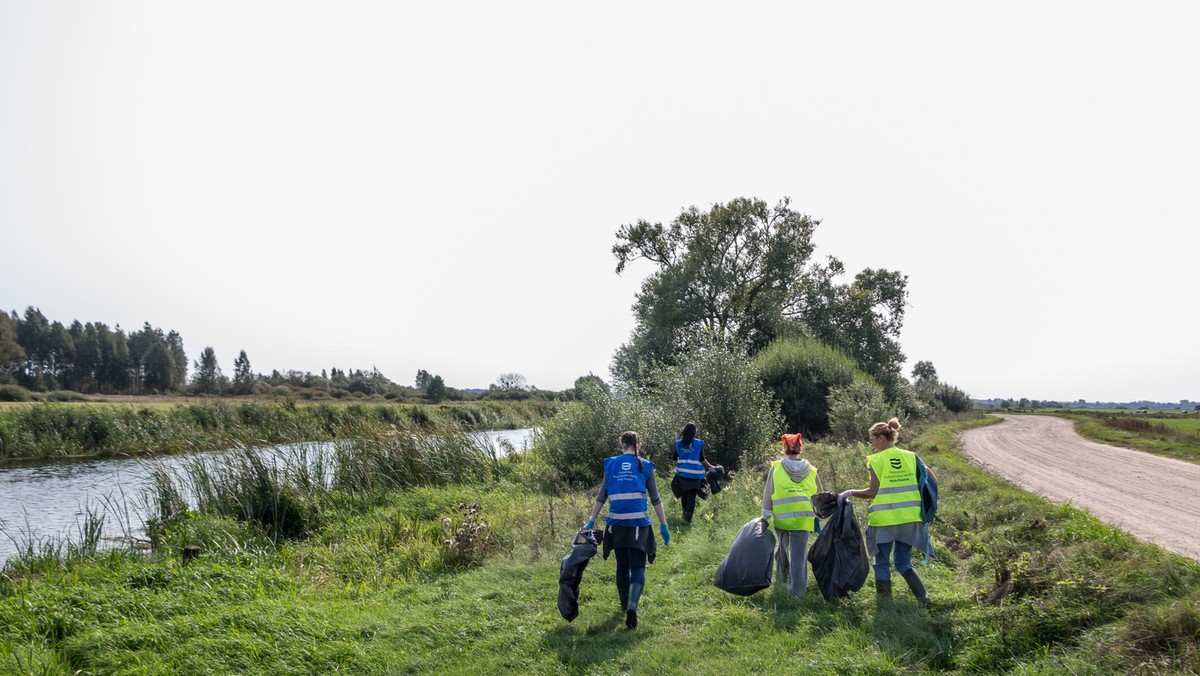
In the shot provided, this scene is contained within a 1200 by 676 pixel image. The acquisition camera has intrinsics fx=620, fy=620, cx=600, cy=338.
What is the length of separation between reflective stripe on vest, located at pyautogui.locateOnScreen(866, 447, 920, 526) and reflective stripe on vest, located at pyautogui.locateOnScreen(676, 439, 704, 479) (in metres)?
4.81

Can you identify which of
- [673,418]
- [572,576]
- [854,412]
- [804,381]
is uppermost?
[804,381]

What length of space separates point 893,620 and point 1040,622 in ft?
3.95

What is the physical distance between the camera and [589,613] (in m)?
7.54

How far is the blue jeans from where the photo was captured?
22.2 feet

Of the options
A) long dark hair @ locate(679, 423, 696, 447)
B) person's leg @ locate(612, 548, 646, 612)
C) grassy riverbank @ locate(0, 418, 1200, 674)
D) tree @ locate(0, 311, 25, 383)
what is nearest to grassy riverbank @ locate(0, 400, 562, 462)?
long dark hair @ locate(679, 423, 696, 447)

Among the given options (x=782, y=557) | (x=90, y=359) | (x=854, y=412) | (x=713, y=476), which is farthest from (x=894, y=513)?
(x=90, y=359)

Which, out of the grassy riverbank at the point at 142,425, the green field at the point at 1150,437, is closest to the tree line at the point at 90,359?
the grassy riverbank at the point at 142,425

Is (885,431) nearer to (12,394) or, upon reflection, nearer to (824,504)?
(824,504)

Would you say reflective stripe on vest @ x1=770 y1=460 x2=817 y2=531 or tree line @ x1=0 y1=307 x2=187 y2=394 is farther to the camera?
tree line @ x1=0 y1=307 x2=187 y2=394

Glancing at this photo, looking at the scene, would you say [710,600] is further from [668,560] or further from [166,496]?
[166,496]

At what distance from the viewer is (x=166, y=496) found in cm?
1366

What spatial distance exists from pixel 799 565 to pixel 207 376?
10272 centimetres

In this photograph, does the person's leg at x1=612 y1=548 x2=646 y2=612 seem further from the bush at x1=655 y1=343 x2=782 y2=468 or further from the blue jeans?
the bush at x1=655 y1=343 x2=782 y2=468

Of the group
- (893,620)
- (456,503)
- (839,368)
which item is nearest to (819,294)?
(839,368)
